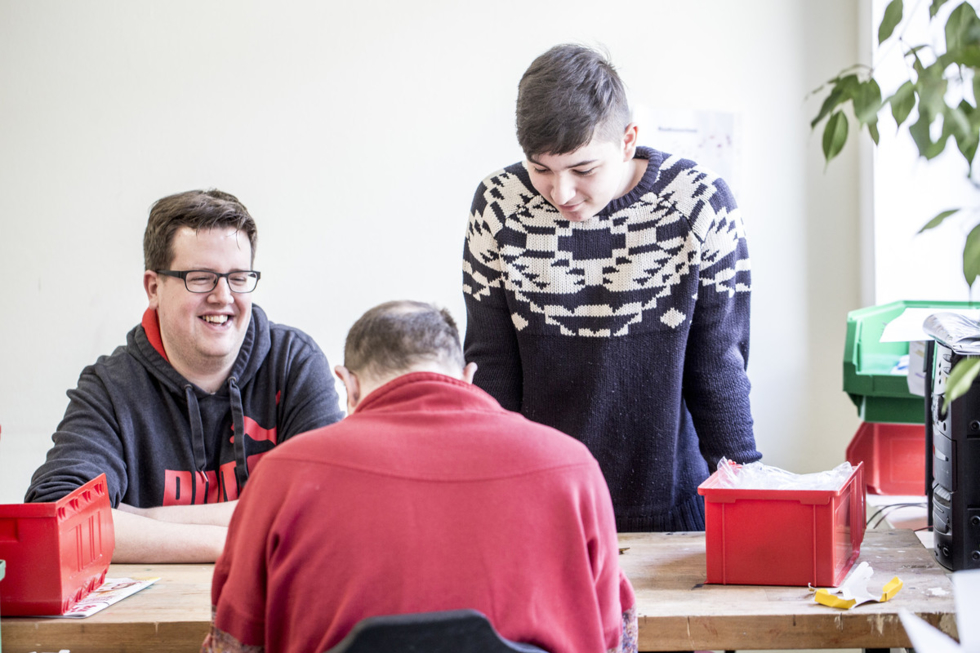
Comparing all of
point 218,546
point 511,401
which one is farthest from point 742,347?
point 218,546

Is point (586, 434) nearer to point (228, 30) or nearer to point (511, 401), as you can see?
point (511, 401)

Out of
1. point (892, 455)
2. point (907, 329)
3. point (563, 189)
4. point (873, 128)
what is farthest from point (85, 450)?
point (892, 455)

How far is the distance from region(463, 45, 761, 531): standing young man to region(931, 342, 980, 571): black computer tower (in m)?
0.37

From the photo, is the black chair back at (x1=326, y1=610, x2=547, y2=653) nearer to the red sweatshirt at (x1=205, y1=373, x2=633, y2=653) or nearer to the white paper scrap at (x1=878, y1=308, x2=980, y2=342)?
the red sweatshirt at (x1=205, y1=373, x2=633, y2=653)

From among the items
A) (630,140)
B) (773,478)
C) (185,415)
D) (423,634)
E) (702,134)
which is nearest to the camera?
(423,634)

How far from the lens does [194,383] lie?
1902 mm

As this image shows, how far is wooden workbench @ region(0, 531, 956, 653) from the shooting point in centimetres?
128

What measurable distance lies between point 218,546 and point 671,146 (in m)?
1.92

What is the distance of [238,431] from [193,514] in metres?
0.22

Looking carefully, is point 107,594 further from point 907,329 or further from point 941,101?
point 907,329

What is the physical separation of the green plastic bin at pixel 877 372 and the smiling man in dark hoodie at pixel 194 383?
139cm

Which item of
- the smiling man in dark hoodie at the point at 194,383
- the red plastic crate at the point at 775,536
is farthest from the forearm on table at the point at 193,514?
the red plastic crate at the point at 775,536

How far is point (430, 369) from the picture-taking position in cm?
111

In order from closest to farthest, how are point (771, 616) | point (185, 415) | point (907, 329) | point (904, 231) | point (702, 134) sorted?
1. point (771, 616)
2. point (185, 415)
3. point (907, 329)
4. point (904, 231)
5. point (702, 134)
